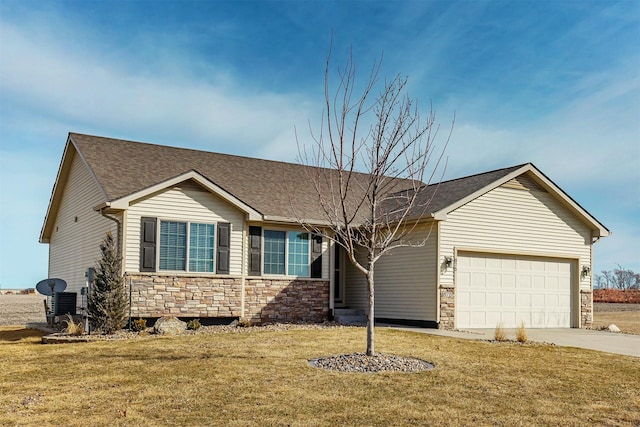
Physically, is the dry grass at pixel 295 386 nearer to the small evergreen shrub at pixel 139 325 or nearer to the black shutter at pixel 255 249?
the small evergreen shrub at pixel 139 325

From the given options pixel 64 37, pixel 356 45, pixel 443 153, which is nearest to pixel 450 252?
pixel 443 153

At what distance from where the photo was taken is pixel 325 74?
36.6 feet

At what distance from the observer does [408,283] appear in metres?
18.4

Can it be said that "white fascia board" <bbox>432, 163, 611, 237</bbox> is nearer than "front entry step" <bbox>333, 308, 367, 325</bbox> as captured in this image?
Yes

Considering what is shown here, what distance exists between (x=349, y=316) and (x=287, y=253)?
2899 millimetres

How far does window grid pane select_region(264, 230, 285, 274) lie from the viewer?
1844 cm

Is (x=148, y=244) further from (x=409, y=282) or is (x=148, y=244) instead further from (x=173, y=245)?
(x=409, y=282)

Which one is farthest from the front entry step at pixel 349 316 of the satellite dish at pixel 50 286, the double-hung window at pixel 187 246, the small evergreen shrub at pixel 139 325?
the satellite dish at pixel 50 286

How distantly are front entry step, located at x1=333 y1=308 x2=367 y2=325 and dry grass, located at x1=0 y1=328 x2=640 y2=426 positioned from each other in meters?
5.65

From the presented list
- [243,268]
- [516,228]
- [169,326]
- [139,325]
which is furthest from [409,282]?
[139,325]

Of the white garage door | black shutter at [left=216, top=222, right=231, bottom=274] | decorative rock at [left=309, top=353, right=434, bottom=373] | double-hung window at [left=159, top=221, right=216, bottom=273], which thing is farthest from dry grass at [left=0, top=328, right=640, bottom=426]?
A: the white garage door

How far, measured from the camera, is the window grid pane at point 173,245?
16.6m

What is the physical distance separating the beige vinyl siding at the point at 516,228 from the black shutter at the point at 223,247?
6128 mm

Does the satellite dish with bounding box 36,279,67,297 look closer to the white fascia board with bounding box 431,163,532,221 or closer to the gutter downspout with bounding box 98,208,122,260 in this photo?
the gutter downspout with bounding box 98,208,122,260
